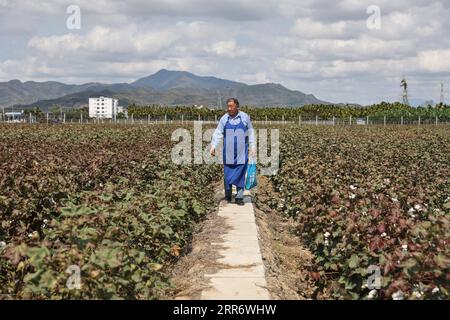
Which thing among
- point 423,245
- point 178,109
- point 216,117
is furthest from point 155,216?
point 178,109

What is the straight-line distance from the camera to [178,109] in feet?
319

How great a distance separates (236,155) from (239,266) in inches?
156

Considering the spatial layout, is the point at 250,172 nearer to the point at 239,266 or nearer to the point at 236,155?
the point at 236,155

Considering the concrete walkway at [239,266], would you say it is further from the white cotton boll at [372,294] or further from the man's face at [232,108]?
the man's face at [232,108]

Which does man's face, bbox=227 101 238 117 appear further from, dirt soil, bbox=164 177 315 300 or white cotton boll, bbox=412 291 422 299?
white cotton boll, bbox=412 291 422 299

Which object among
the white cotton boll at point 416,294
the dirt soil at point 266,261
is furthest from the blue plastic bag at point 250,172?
the white cotton boll at point 416,294

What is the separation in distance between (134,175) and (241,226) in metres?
2.49

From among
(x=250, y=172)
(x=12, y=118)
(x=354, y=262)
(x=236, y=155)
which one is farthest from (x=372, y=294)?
(x=12, y=118)

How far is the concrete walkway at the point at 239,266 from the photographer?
5453 millimetres

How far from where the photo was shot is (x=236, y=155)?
402 inches

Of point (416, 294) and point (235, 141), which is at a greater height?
point (235, 141)

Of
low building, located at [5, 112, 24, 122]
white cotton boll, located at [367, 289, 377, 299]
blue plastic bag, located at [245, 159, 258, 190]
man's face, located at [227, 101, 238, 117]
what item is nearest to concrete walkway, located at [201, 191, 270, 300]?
white cotton boll, located at [367, 289, 377, 299]

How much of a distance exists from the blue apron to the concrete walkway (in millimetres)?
912

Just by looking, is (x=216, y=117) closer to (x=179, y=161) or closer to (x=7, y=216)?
(x=179, y=161)
